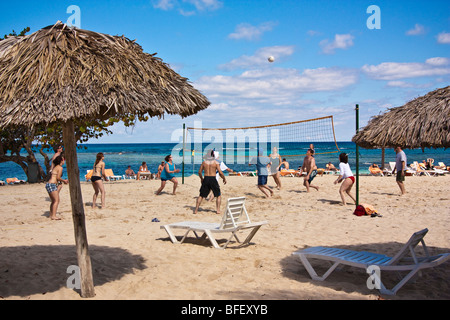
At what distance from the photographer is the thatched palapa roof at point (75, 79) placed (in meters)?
3.34

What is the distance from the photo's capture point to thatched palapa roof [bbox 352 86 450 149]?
164 inches

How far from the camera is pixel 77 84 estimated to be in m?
3.41

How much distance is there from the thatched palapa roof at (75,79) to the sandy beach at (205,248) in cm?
190

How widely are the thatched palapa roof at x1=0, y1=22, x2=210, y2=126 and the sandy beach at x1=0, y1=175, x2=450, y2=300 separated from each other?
1897 millimetres

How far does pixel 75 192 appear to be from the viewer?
391 cm

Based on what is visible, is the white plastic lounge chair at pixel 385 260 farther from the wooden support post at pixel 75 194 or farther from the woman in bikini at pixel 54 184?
the woman in bikini at pixel 54 184

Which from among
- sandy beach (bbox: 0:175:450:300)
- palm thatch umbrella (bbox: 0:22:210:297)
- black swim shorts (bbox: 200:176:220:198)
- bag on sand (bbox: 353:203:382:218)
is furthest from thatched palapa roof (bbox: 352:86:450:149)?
black swim shorts (bbox: 200:176:220:198)

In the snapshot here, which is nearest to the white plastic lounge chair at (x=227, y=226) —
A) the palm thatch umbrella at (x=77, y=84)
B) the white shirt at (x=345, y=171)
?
the palm thatch umbrella at (x=77, y=84)

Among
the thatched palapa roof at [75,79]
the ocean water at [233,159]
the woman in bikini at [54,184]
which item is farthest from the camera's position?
the ocean water at [233,159]

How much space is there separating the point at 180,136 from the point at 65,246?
9652mm

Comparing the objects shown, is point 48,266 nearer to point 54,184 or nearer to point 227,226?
point 227,226

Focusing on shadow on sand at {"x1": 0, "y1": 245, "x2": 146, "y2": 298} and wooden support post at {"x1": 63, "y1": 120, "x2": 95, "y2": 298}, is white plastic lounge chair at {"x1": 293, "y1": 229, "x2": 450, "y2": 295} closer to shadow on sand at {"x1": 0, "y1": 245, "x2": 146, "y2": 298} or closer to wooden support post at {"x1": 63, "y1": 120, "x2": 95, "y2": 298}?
shadow on sand at {"x1": 0, "y1": 245, "x2": 146, "y2": 298}
